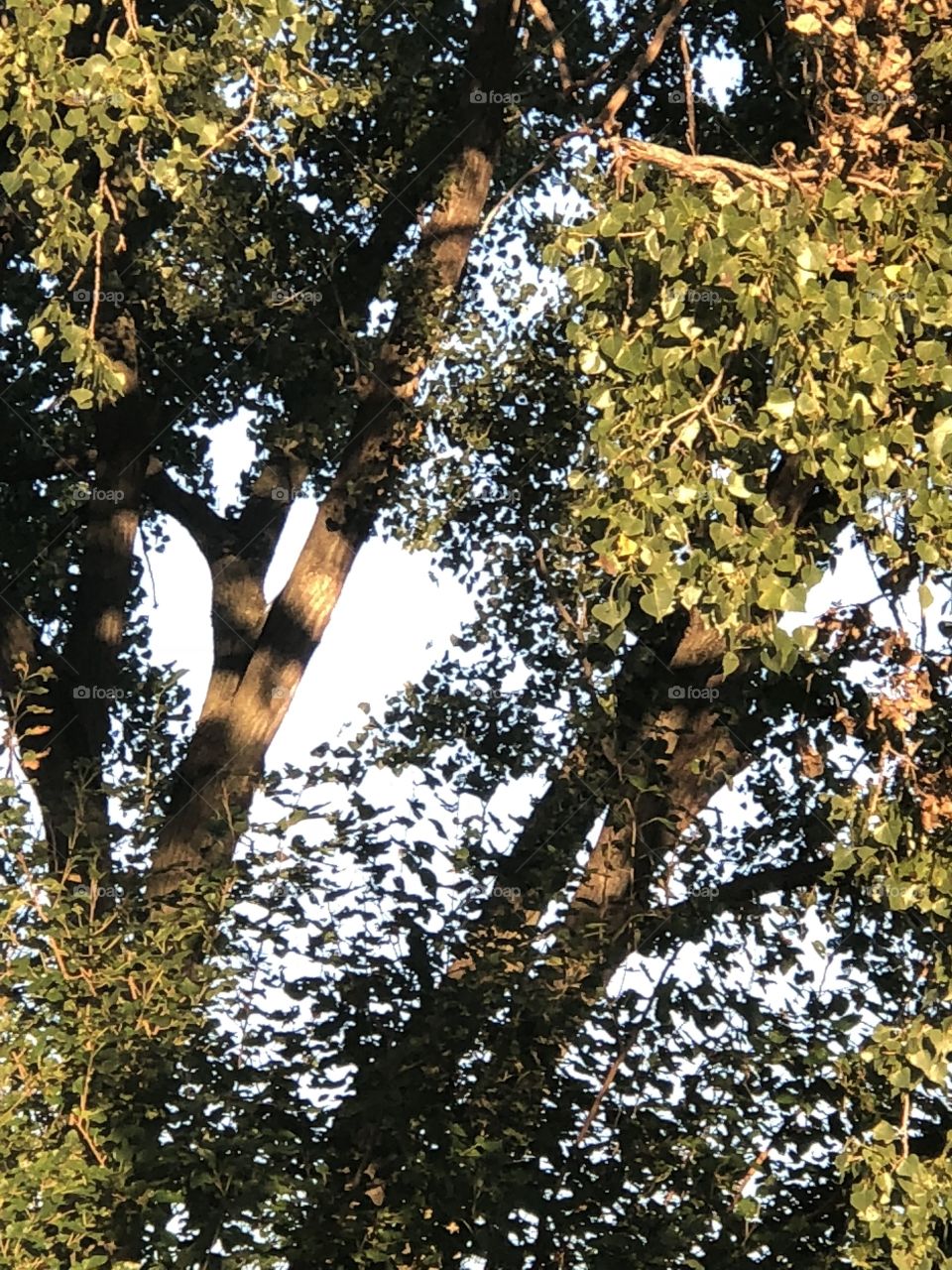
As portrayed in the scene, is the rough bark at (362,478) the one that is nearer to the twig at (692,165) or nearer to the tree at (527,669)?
the tree at (527,669)

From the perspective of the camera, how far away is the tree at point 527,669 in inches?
223

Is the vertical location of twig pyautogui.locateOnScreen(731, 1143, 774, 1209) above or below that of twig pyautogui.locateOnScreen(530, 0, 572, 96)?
below

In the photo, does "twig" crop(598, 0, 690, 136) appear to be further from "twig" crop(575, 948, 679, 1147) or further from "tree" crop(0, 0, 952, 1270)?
"twig" crop(575, 948, 679, 1147)

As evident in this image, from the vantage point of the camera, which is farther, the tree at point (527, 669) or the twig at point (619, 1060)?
the twig at point (619, 1060)

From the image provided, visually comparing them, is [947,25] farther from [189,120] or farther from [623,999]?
[623,999]

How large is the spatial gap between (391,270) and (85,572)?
2873 millimetres

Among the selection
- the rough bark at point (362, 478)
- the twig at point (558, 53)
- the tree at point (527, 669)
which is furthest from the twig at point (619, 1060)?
the twig at point (558, 53)

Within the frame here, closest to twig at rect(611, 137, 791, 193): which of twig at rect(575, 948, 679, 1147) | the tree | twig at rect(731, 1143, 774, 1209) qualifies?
the tree

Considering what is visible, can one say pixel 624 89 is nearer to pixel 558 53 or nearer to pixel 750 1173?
pixel 558 53

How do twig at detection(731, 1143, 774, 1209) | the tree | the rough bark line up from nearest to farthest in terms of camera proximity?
the tree → twig at detection(731, 1143, 774, 1209) → the rough bark

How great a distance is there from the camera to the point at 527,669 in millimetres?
10805

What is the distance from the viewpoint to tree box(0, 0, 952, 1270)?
566 cm

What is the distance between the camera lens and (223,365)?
1199cm

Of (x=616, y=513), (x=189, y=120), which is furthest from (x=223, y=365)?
(x=616, y=513)
